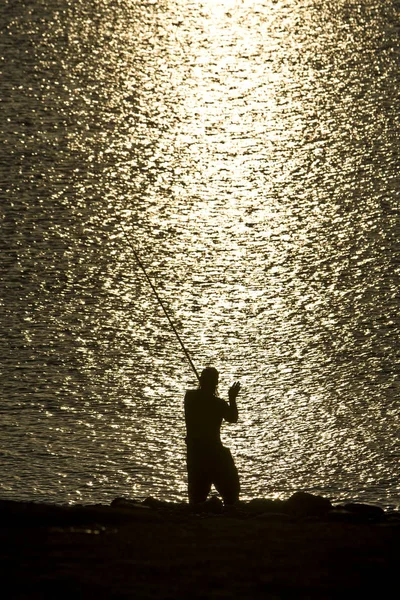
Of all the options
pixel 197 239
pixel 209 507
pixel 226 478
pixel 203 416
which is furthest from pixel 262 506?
pixel 197 239

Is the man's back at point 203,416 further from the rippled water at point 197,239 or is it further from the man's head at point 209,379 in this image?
the rippled water at point 197,239

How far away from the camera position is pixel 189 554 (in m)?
12.4

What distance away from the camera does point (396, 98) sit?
40.9m

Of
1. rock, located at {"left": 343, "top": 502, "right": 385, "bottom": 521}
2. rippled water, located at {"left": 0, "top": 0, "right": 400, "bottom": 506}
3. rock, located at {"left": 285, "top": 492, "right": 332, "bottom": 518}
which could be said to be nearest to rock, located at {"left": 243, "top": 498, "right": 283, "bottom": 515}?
rock, located at {"left": 285, "top": 492, "right": 332, "bottom": 518}

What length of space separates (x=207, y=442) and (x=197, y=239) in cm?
1691

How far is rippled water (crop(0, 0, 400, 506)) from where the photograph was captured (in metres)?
25.1

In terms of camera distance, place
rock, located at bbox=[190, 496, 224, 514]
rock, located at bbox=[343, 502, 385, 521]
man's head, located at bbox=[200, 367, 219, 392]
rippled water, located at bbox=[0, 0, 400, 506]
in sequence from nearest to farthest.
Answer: rock, located at bbox=[343, 502, 385, 521]
rock, located at bbox=[190, 496, 224, 514]
man's head, located at bbox=[200, 367, 219, 392]
rippled water, located at bbox=[0, 0, 400, 506]

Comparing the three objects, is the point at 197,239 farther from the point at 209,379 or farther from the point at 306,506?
the point at 306,506

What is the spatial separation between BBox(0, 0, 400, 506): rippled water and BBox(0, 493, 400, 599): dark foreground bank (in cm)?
933

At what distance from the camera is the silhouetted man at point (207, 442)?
1630 cm

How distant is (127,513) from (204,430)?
2397mm

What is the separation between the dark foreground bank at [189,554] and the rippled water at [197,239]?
933 centimetres

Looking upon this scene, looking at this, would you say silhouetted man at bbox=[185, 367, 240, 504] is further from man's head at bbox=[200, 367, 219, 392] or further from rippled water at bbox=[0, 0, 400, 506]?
rippled water at bbox=[0, 0, 400, 506]

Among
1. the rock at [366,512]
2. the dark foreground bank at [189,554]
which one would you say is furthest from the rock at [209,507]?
the rock at [366,512]
